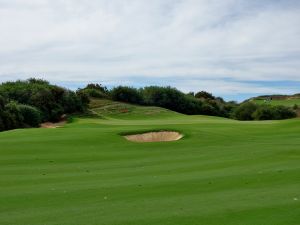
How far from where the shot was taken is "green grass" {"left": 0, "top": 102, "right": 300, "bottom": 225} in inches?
444

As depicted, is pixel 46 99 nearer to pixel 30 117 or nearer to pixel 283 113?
pixel 30 117

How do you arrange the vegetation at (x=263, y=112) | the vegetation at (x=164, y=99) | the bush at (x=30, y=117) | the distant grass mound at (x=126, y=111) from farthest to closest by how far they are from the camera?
the vegetation at (x=164, y=99) < the vegetation at (x=263, y=112) < the distant grass mound at (x=126, y=111) < the bush at (x=30, y=117)

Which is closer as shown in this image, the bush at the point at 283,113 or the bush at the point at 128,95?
the bush at the point at 283,113

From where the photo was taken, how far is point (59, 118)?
259ft

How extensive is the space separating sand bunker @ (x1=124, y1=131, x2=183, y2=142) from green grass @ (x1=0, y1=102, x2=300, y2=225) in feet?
14.2

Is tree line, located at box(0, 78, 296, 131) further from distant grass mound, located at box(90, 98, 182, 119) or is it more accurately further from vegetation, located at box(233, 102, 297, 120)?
distant grass mound, located at box(90, 98, 182, 119)

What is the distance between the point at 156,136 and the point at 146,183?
21062 mm

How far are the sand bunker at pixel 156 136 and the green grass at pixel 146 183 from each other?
4.33 m

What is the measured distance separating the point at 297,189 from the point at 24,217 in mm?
7614

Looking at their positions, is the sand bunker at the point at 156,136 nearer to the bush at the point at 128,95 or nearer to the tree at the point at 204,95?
the bush at the point at 128,95

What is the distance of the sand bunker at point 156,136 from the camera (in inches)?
1405

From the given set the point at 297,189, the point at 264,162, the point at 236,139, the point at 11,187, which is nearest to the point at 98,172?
the point at 11,187

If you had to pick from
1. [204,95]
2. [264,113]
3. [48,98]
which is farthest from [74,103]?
[204,95]

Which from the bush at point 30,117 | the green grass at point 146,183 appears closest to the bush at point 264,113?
the bush at point 30,117
